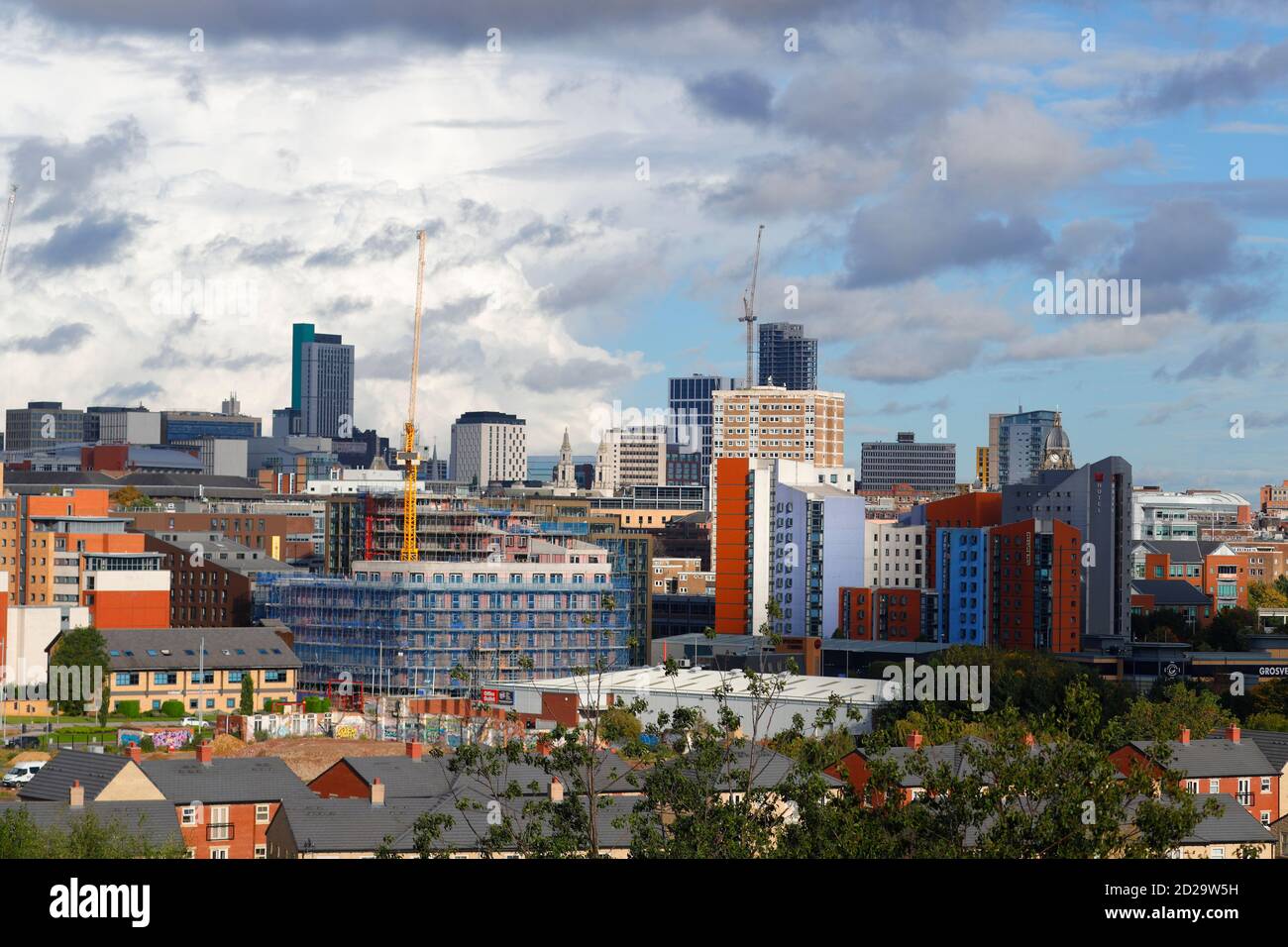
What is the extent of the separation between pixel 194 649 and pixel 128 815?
41.8 meters

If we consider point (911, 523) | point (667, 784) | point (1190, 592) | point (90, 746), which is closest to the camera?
point (667, 784)

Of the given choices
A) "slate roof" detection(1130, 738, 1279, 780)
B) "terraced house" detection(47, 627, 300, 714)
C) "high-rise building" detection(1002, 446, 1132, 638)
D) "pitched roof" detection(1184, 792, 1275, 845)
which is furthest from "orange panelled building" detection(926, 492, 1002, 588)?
"pitched roof" detection(1184, 792, 1275, 845)

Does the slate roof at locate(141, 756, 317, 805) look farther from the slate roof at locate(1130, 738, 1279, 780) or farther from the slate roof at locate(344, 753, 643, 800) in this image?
the slate roof at locate(1130, 738, 1279, 780)

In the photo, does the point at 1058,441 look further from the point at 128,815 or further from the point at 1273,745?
the point at 128,815

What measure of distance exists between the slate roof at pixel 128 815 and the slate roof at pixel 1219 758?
21.7 meters

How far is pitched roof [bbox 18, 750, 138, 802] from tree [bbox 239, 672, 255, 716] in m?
32.0

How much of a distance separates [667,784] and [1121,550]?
74.7m

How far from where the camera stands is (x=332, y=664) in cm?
8244

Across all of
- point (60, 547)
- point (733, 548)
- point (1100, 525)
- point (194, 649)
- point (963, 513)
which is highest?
point (963, 513)

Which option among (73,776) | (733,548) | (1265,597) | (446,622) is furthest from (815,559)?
(73,776)

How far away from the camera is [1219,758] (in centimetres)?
4509
